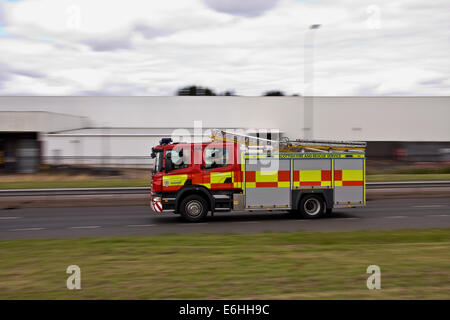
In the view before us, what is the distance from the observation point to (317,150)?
14.8m

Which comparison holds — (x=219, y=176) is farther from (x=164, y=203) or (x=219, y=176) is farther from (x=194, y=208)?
(x=164, y=203)

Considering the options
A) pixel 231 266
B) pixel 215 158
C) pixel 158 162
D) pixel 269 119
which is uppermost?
pixel 269 119

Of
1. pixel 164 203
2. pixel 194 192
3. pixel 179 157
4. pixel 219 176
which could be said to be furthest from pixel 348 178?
pixel 164 203

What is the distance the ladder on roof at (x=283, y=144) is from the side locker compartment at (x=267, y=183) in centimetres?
50

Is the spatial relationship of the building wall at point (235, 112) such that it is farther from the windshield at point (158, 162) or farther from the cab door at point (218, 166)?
the windshield at point (158, 162)

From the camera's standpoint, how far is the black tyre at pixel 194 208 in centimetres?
1345

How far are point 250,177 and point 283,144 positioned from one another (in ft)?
5.74

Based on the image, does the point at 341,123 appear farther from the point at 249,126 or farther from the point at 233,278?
the point at 233,278

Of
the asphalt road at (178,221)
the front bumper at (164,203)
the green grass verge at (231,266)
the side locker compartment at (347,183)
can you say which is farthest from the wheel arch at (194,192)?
the side locker compartment at (347,183)

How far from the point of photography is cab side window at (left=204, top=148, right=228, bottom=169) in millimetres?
13449

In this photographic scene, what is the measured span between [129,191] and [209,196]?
8245 millimetres

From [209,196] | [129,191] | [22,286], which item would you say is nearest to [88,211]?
[129,191]

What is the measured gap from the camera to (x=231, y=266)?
6727 mm

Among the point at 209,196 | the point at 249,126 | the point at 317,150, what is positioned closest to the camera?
the point at 209,196
